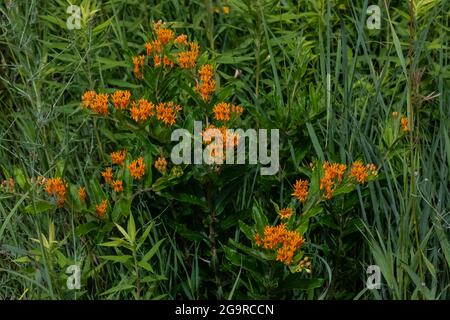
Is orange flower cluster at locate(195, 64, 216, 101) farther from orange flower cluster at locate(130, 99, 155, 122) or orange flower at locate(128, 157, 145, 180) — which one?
orange flower at locate(128, 157, 145, 180)

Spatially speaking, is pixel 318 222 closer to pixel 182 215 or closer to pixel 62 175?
pixel 182 215

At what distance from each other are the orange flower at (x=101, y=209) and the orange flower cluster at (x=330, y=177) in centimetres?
73

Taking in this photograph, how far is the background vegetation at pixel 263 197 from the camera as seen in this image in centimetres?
289

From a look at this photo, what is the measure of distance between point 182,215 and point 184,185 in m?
0.12

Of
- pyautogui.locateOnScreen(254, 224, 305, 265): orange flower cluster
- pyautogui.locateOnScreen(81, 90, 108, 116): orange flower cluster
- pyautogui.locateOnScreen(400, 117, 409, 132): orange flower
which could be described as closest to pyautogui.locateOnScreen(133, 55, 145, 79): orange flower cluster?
pyautogui.locateOnScreen(81, 90, 108, 116): orange flower cluster

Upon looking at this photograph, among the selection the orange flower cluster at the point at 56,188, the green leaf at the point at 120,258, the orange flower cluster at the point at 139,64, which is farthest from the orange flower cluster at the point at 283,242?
the orange flower cluster at the point at 139,64

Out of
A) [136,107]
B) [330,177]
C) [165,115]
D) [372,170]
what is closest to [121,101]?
[136,107]

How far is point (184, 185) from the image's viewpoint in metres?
3.09

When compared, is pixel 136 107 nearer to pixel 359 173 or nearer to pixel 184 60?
pixel 184 60

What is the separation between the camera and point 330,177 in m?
2.82

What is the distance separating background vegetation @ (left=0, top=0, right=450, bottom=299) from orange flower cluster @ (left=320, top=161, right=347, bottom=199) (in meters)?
0.16

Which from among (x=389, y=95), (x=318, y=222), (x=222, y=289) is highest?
(x=389, y=95)

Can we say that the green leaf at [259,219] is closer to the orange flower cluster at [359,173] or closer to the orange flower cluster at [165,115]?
the orange flower cluster at [359,173]
